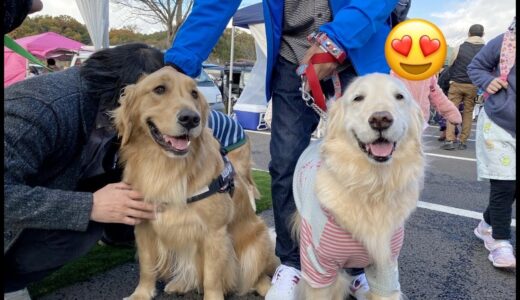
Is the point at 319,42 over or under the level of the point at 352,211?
over

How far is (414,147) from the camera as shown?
190 cm

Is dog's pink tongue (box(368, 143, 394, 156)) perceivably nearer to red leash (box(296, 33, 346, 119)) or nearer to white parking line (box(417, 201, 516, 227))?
red leash (box(296, 33, 346, 119))

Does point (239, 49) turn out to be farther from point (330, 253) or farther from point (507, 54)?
point (330, 253)

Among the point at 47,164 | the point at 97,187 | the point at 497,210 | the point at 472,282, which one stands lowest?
the point at 472,282

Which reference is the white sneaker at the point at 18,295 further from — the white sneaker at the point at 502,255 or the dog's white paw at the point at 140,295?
the white sneaker at the point at 502,255

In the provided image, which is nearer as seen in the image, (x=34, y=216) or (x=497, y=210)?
(x=34, y=216)

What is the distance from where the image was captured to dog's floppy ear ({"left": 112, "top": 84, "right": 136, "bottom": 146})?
1.97m

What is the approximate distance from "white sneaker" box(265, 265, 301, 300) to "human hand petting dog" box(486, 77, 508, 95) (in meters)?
1.83

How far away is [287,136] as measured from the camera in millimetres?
2355

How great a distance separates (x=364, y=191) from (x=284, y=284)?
2.44 feet

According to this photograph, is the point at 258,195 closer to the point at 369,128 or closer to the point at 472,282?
the point at 472,282

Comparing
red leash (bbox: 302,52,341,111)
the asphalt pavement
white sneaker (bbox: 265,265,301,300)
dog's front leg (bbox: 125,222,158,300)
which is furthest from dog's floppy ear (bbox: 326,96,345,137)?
dog's front leg (bbox: 125,222,158,300)

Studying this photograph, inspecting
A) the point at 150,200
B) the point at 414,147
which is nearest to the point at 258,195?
the point at 150,200

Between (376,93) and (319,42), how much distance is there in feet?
1.19
